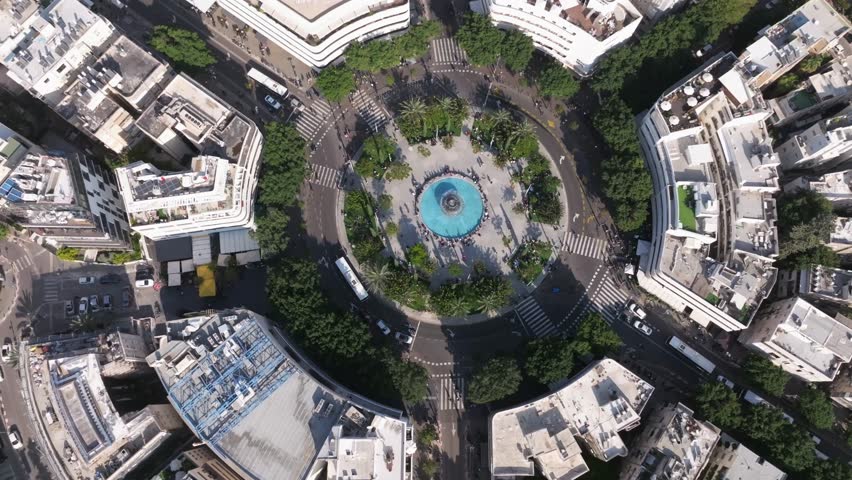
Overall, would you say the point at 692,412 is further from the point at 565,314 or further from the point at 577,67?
the point at 577,67

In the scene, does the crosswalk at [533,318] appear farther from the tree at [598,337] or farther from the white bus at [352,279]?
the white bus at [352,279]

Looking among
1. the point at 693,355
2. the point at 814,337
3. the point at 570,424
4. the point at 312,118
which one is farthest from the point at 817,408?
the point at 312,118

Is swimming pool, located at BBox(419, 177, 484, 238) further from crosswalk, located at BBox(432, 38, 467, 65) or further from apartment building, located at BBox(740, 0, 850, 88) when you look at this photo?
apartment building, located at BBox(740, 0, 850, 88)

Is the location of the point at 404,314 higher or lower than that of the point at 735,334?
lower

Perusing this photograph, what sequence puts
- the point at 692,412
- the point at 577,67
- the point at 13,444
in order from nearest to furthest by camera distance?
the point at 692,412 < the point at 13,444 < the point at 577,67

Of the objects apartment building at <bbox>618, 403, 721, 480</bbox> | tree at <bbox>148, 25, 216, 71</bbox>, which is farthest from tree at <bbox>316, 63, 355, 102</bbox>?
apartment building at <bbox>618, 403, 721, 480</bbox>

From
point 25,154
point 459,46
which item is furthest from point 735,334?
point 25,154

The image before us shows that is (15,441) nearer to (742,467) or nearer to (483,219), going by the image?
(483,219)

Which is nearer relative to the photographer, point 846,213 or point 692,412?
point 692,412
